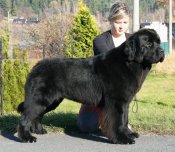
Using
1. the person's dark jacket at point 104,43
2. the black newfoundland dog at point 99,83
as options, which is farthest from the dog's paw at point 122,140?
the person's dark jacket at point 104,43

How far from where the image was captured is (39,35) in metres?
19.6

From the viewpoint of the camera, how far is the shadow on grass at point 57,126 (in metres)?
5.67

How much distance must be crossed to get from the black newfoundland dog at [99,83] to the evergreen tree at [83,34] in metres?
9.77

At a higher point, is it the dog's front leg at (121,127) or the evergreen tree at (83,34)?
the evergreen tree at (83,34)

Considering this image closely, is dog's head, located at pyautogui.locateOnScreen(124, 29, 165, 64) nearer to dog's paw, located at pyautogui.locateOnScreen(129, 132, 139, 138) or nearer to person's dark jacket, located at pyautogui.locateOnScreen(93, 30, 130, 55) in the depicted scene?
person's dark jacket, located at pyautogui.locateOnScreen(93, 30, 130, 55)

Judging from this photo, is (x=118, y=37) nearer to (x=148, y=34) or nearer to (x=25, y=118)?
(x=148, y=34)

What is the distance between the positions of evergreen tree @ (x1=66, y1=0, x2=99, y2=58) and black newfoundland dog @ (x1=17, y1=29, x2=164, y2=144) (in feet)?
32.1

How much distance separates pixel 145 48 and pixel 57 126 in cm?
200

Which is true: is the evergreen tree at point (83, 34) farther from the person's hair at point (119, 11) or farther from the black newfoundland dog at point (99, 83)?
the black newfoundland dog at point (99, 83)

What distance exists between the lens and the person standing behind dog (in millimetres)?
5727

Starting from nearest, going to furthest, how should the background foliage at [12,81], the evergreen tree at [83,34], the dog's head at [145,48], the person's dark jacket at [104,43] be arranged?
1. the dog's head at [145,48]
2. the person's dark jacket at [104,43]
3. the background foliage at [12,81]
4. the evergreen tree at [83,34]

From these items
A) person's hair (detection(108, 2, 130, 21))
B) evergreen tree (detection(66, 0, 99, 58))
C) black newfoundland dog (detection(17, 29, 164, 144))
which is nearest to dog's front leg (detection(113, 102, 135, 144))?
black newfoundland dog (detection(17, 29, 164, 144))

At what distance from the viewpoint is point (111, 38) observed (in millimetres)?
5961

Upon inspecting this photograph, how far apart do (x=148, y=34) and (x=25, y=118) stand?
1950 mm
